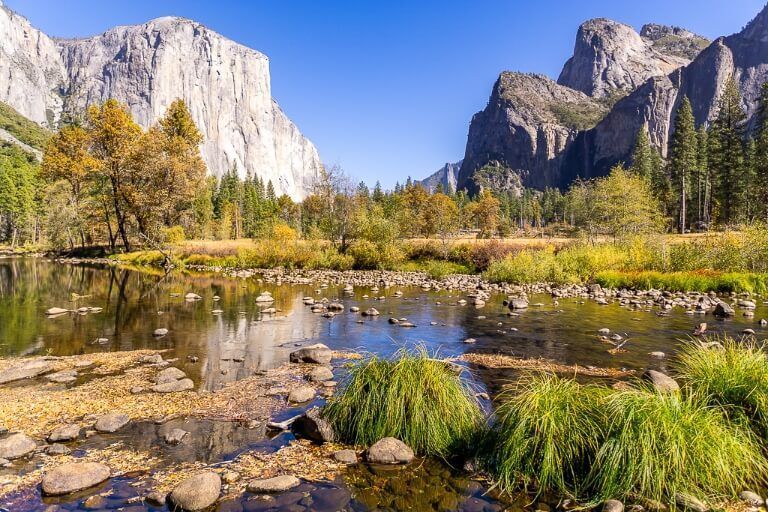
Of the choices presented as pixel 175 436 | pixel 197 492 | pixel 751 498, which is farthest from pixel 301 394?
pixel 751 498

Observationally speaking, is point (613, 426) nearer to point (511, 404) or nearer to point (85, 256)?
point (511, 404)

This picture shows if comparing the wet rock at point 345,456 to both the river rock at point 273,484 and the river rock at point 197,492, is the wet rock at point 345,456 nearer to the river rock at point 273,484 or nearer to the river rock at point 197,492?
the river rock at point 273,484

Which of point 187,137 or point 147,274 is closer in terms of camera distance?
point 147,274

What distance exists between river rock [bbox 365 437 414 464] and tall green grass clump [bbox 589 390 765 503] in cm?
248

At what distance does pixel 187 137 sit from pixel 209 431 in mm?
56288

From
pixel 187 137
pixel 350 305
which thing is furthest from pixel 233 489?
pixel 187 137

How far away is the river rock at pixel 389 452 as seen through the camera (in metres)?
→ 6.65

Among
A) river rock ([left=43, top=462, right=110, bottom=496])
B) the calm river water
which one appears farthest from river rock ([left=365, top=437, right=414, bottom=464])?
river rock ([left=43, top=462, right=110, bottom=496])

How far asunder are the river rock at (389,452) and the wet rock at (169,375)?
5697 millimetres

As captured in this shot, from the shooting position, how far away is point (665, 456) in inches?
207

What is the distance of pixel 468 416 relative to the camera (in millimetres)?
7113

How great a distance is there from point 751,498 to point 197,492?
6.69m

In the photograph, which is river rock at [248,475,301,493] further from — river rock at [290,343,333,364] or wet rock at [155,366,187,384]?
river rock at [290,343,333,364]

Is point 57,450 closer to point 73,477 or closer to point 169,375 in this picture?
point 73,477
